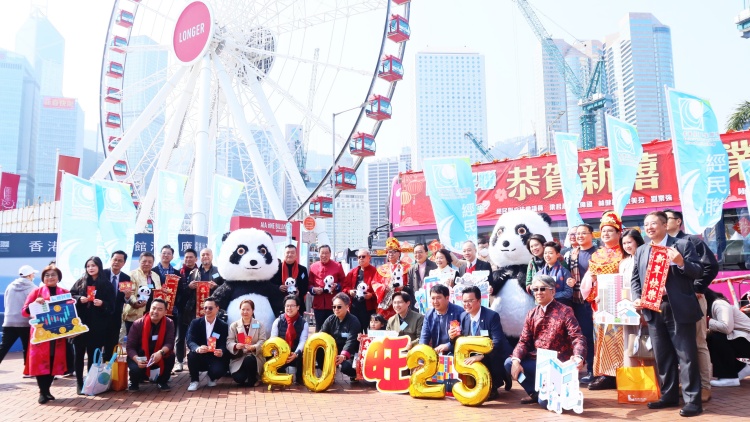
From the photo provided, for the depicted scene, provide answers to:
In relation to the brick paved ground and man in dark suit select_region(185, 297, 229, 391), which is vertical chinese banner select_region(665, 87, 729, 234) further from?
man in dark suit select_region(185, 297, 229, 391)

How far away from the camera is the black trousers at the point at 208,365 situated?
6.47 metres

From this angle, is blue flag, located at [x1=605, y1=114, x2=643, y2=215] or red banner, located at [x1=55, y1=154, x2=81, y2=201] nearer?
blue flag, located at [x1=605, y1=114, x2=643, y2=215]

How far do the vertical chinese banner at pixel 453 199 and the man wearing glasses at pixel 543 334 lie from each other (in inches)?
188

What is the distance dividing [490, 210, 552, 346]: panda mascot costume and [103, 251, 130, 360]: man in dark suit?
4.46m

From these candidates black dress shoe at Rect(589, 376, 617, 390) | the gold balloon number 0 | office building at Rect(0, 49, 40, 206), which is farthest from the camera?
office building at Rect(0, 49, 40, 206)

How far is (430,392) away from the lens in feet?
18.7

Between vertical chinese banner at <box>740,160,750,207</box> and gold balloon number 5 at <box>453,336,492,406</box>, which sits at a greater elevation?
vertical chinese banner at <box>740,160,750,207</box>

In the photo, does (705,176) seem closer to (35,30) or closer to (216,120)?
(216,120)

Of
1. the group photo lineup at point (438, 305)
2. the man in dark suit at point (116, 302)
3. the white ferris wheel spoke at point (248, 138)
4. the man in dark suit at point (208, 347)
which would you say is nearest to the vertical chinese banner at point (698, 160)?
the group photo lineup at point (438, 305)

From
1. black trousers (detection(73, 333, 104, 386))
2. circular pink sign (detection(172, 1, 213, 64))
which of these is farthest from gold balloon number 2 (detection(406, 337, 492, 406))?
circular pink sign (detection(172, 1, 213, 64))

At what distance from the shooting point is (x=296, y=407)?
5.49 metres

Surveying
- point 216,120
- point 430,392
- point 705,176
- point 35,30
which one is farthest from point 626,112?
point 35,30

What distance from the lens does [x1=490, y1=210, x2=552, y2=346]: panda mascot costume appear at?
6.37 metres

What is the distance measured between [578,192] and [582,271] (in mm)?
4570
